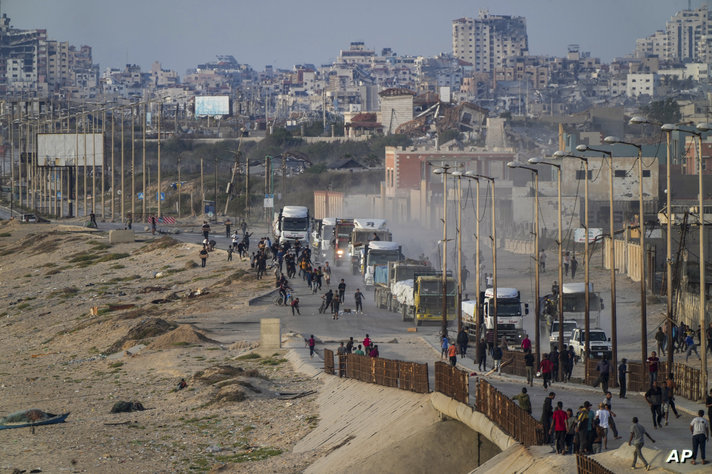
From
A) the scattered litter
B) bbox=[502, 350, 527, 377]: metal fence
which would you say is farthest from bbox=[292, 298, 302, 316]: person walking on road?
bbox=[502, 350, 527, 377]: metal fence

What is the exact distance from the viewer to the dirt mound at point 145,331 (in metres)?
50.3

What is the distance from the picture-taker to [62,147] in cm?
12988

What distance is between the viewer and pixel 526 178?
11419 cm

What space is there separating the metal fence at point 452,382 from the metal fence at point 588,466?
6.94 metres

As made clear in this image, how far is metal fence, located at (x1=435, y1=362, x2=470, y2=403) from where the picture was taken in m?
26.6

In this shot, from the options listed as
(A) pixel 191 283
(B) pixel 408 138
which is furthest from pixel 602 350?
(B) pixel 408 138

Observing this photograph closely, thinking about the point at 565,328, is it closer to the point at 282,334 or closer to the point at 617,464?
the point at 282,334

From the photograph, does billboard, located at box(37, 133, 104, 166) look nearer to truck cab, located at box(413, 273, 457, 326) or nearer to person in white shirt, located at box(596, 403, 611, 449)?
truck cab, located at box(413, 273, 457, 326)

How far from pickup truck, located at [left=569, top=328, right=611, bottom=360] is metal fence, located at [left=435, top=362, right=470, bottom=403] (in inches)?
445

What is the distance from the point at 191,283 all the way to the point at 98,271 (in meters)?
15.1

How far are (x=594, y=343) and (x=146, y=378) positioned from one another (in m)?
14.9

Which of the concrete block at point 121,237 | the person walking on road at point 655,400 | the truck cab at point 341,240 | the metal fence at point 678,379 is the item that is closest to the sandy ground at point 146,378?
the truck cab at point 341,240

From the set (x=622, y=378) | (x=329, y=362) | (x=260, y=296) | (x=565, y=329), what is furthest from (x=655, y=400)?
(x=260, y=296)

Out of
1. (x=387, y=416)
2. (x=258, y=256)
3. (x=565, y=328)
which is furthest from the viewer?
(x=258, y=256)
